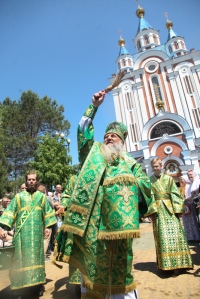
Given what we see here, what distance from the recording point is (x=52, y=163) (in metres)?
17.4

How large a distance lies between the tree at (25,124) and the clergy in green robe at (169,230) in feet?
72.8

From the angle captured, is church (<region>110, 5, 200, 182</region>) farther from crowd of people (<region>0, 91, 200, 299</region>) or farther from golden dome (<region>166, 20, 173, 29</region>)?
crowd of people (<region>0, 91, 200, 299</region>)

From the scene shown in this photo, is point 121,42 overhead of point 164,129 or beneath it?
overhead

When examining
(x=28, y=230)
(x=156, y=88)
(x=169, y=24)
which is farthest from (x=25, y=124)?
(x=169, y=24)

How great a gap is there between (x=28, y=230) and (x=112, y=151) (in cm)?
202

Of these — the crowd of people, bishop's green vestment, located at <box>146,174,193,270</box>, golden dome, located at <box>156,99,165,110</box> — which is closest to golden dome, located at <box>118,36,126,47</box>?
golden dome, located at <box>156,99,165,110</box>

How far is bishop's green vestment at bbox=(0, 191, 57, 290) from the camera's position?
3.09m

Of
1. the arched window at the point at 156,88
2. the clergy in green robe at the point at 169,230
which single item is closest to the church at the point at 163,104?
the arched window at the point at 156,88

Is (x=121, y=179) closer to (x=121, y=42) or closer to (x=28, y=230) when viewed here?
(x=28, y=230)

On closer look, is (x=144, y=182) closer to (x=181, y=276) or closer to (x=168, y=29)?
(x=181, y=276)

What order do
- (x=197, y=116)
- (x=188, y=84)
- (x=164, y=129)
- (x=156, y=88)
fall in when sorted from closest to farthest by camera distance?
(x=164, y=129), (x=197, y=116), (x=188, y=84), (x=156, y=88)

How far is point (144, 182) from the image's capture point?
2.09m

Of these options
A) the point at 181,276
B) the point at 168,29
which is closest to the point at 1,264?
the point at 181,276

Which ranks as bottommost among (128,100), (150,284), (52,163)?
(150,284)
